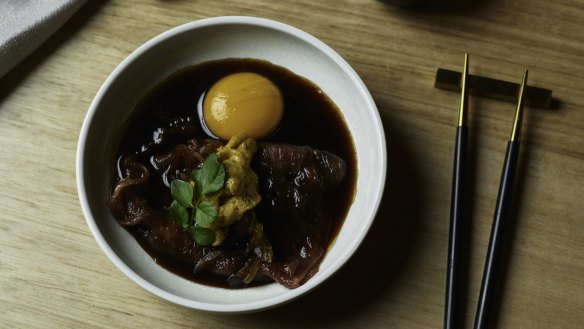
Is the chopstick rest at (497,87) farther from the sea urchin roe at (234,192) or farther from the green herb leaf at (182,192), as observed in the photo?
the green herb leaf at (182,192)

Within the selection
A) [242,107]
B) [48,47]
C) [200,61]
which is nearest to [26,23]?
[48,47]

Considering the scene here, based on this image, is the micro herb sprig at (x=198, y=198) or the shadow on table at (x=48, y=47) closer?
the micro herb sprig at (x=198, y=198)

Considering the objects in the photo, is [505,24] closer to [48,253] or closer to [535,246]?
[535,246]

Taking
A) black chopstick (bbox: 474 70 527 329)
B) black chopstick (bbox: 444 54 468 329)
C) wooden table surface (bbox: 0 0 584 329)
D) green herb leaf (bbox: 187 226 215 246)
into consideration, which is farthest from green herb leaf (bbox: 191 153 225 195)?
black chopstick (bbox: 474 70 527 329)

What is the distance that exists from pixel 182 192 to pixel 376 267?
83 centimetres

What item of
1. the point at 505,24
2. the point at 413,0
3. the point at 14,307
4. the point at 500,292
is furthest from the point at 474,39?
the point at 14,307

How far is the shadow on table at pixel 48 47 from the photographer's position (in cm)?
249

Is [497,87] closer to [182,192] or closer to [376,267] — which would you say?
[376,267]

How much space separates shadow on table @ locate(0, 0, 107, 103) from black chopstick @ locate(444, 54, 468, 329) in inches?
64.0

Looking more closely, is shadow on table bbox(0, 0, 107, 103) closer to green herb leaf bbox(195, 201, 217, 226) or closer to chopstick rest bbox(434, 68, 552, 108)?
green herb leaf bbox(195, 201, 217, 226)

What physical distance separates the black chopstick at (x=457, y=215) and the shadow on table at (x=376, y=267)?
15cm

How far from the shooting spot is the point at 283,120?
2430 mm

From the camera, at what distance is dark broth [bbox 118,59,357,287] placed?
7.68 feet

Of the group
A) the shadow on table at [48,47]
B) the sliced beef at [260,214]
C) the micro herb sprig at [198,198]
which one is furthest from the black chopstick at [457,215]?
the shadow on table at [48,47]
